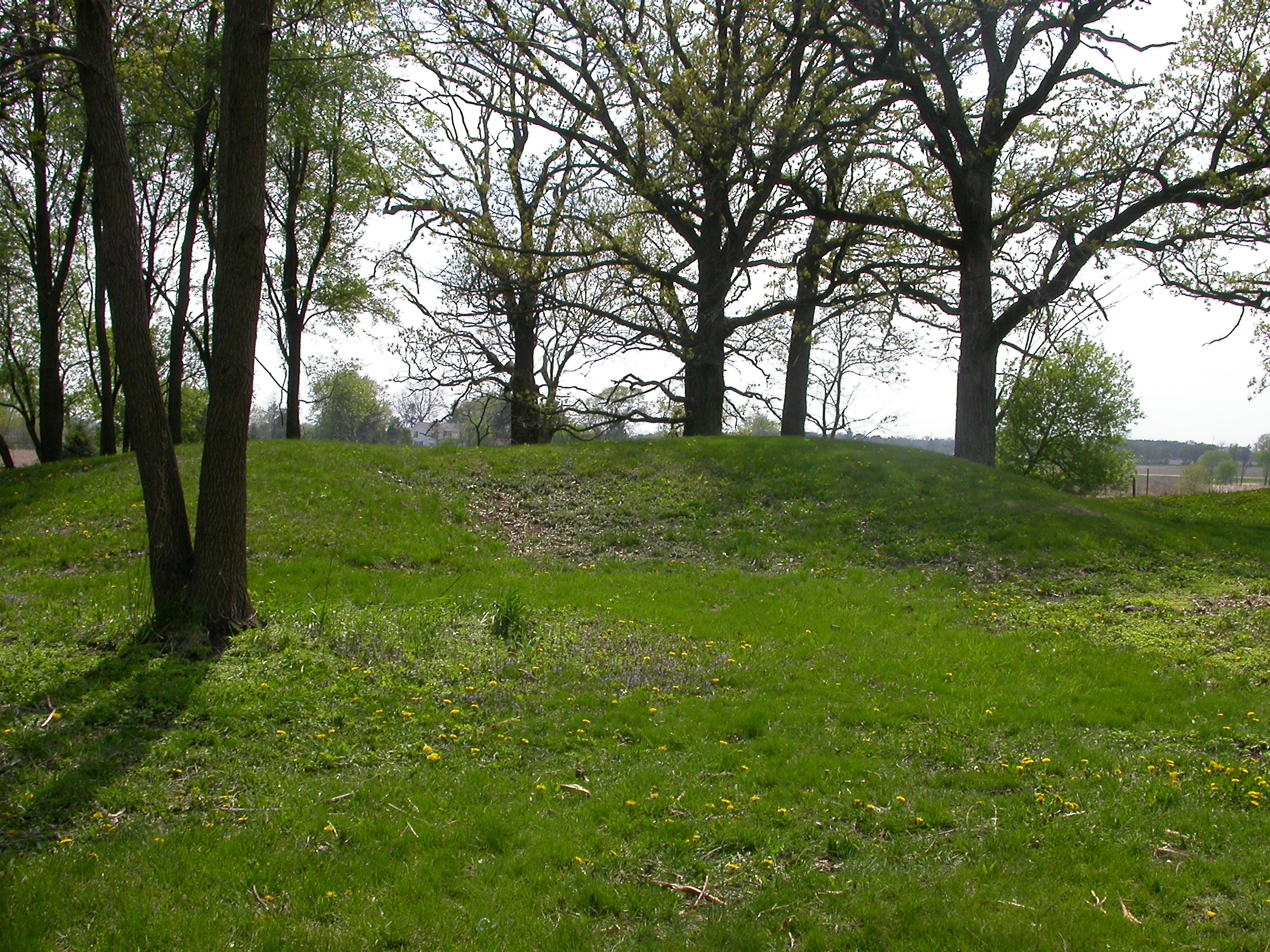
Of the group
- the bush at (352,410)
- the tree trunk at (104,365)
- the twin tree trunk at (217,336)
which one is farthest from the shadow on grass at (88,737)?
the bush at (352,410)

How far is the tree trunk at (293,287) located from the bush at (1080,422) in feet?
95.6

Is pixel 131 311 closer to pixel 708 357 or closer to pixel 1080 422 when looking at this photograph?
pixel 708 357

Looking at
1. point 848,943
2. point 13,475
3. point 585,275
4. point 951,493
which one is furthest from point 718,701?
point 585,275

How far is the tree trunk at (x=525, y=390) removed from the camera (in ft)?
85.0

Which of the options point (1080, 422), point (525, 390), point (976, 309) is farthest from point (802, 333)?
point (1080, 422)

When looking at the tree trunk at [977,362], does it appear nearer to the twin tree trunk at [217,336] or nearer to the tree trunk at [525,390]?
the tree trunk at [525,390]

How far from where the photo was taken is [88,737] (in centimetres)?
593

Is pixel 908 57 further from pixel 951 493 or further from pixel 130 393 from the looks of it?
pixel 130 393

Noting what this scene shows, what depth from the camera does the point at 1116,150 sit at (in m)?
17.0

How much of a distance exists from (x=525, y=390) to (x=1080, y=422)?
1036 inches

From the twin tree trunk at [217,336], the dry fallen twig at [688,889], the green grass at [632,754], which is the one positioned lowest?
the dry fallen twig at [688,889]

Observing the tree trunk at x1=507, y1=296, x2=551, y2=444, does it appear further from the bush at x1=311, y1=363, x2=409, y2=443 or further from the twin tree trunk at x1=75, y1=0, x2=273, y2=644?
the twin tree trunk at x1=75, y1=0, x2=273, y2=644

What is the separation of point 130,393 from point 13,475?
1298 centimetres

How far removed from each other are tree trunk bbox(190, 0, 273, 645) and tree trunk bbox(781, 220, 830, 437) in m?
15.1
